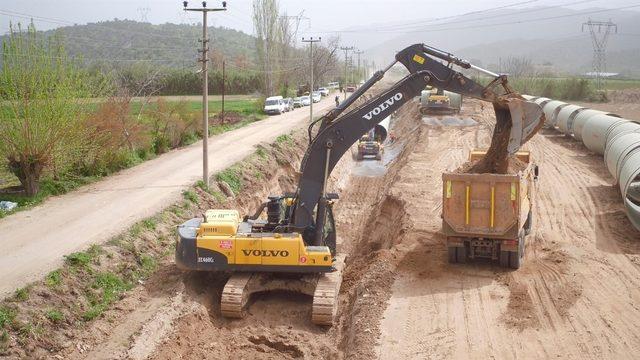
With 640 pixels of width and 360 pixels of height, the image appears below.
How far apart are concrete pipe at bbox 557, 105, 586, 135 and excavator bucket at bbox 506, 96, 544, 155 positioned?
2386 cm

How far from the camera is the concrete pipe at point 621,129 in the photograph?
24891 millimetres

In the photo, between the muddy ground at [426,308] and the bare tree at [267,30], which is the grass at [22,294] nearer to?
the muddy ground at [426,308]

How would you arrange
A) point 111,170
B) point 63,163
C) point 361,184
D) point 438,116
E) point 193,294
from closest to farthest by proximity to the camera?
point 193,294
point 63,163
point 111,170
point 361,184
point 438,116

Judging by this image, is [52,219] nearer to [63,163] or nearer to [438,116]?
[63,163]

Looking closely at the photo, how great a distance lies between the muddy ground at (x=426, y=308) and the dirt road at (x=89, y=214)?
2.04m

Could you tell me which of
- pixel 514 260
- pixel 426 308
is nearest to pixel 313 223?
pixel 426 308

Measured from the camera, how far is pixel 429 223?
734 inches

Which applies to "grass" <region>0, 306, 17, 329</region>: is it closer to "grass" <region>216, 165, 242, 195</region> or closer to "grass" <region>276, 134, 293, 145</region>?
"grass" <region>216, 165, 242, 195</region>

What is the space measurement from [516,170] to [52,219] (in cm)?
1238

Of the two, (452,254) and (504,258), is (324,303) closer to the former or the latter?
(452,254)

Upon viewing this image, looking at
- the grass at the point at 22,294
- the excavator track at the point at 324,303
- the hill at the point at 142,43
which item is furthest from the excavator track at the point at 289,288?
the hill at the point at 142,43

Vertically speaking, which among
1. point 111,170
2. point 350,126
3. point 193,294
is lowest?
point 193,294

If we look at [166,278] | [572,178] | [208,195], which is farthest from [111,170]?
[572,178]

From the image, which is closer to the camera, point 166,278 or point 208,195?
point 166,278
